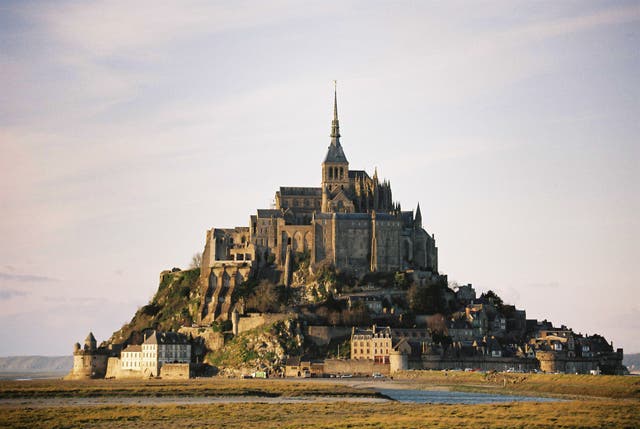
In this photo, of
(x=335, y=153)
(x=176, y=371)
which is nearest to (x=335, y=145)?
(x=335, y=153)

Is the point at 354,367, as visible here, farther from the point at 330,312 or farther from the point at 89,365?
the point at 89,365

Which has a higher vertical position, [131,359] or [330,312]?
[330,312]

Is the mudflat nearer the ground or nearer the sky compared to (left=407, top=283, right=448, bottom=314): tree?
nearer the ground

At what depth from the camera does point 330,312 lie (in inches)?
4624

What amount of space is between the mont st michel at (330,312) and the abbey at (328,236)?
130 millimetres

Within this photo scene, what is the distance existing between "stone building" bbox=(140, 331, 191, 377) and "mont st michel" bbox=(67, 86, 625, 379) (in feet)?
0.37

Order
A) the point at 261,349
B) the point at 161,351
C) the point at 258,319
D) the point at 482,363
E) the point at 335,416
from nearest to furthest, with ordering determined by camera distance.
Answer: the point at 335,416 < the point at 482,363 < the point at 261,349 < the point at 161,351 < the point at 258,319

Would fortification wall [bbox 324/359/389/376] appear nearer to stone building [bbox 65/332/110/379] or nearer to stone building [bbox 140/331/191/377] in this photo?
stone building [bbox 140/331/191/377]

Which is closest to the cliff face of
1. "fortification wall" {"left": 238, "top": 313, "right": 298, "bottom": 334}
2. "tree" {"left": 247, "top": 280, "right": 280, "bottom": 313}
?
"tree" {"left": 247, "top": 280, "right": 280, "bottom": 313}

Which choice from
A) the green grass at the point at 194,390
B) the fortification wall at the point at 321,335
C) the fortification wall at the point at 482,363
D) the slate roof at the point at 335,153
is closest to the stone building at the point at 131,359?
the fortification wall at the point at 321,335

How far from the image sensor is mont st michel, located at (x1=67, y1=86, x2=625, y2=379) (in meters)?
109

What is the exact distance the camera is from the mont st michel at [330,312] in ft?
357

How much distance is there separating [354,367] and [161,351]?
20.1 m

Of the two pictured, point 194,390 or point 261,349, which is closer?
point 194,390
